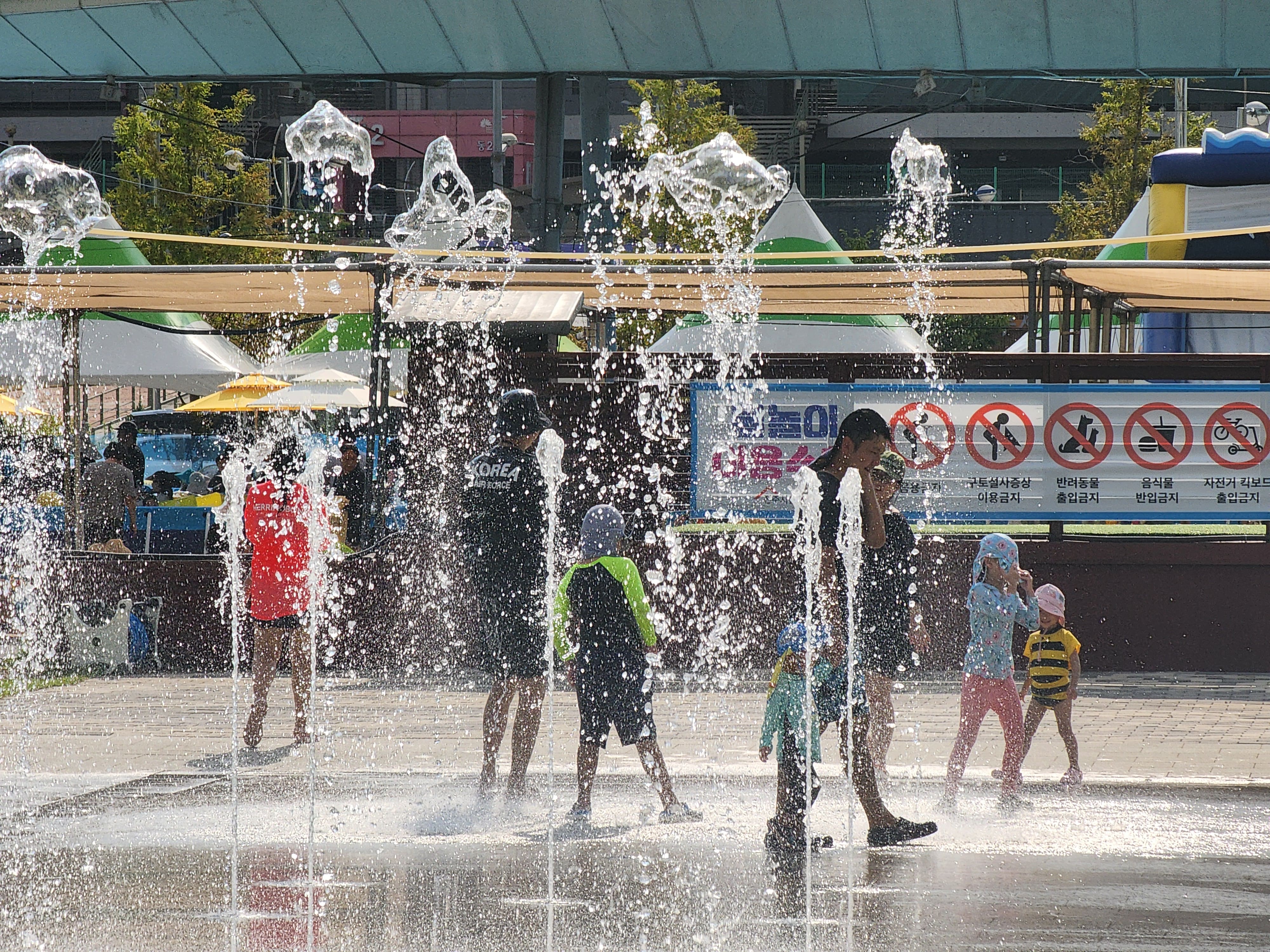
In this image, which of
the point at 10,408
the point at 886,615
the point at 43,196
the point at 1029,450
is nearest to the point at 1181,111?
the point at 1029,450

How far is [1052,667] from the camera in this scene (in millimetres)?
7188

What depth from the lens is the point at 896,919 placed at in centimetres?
475


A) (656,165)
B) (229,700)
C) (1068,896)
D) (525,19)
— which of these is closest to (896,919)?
(1068,896)

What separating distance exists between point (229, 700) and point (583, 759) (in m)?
4.07

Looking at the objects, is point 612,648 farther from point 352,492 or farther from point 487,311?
point 352,492

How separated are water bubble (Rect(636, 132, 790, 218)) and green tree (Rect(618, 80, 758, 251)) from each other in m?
8.60

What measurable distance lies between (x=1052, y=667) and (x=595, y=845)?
2650 millimetres

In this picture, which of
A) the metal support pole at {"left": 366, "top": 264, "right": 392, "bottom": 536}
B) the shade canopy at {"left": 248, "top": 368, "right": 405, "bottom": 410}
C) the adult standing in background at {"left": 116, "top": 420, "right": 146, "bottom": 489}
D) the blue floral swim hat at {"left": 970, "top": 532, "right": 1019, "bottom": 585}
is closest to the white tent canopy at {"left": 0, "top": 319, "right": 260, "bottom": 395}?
the shade canopy at {"left": 248, "top": 368, "right": 405, "bottom": 410}

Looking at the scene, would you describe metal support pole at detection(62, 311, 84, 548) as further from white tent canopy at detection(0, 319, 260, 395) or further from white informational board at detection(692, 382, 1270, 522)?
white tent canopy at detection(0, 319, 260, 395)

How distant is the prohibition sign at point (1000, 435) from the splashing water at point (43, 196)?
6159 mm

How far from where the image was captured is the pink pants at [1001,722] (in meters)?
6.70

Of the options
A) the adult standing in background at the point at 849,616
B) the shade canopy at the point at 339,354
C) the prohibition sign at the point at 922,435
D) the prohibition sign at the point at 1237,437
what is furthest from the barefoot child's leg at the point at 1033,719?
the shade canopy at the point at 339,354

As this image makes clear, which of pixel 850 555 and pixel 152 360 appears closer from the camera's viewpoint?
pixel 850 555

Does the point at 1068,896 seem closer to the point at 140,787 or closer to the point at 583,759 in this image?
the point at 583,759
